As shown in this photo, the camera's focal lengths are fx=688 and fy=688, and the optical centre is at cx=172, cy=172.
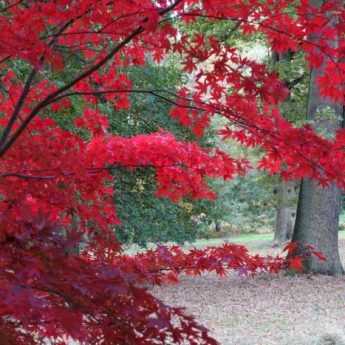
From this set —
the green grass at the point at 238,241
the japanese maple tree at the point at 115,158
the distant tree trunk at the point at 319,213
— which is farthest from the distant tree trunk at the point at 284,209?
the japanese maple tree at the point at 115,158

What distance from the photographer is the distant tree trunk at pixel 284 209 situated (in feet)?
58.0

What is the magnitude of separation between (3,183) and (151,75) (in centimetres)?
851

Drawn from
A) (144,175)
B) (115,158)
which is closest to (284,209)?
(144,175)

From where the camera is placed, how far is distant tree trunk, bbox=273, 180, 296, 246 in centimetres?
1769

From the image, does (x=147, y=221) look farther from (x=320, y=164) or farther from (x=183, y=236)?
(x=320, y=164)

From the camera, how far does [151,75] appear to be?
38.4 ft

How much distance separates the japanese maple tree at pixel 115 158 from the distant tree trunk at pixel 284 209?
1328 cm

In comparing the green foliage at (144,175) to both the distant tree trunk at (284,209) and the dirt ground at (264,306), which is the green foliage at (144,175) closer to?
the dirt ground at (264,306)

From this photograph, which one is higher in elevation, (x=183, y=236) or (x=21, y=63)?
(x=21, y=63)

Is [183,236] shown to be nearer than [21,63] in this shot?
No

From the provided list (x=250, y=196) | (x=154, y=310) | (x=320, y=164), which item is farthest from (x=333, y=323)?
(x=250, y=196)

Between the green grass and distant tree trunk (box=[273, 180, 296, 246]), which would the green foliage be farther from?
distant tree trunk (box=[273, 180, 296, 246])

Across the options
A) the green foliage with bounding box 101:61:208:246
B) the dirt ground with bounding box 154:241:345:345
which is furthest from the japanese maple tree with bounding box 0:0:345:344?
the green foliage with bounding box 101:61:208:246

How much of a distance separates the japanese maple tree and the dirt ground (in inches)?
148
